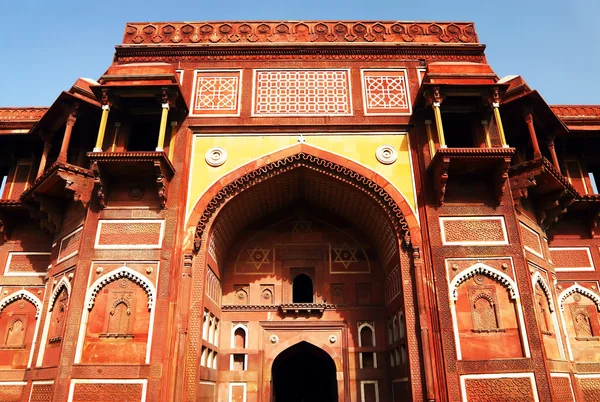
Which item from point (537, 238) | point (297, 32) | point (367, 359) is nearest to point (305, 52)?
point (297, 32)

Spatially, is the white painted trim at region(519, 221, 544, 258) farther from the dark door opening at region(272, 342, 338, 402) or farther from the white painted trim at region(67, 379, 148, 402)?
the white painted trim at region(67, 379, 148, 402)

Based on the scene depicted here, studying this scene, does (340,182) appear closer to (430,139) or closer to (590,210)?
(430,139)

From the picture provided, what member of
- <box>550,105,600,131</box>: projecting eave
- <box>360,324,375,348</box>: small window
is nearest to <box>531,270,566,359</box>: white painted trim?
<box>360,324,375,348</box>: small window

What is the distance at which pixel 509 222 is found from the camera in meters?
10.6

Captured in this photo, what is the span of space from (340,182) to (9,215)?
839cm

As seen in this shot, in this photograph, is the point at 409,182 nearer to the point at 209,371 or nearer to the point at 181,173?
the point at 181,173

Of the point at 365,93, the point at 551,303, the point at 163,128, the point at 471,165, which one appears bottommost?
the point at 551,303

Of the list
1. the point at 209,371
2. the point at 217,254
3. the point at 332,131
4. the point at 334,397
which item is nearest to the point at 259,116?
the point at 332,131

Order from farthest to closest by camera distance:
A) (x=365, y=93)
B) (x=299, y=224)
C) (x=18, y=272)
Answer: (x=299, y=224)
(x=365, y=93)
(x=18, y=272)

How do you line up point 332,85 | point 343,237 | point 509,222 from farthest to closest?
point 343,237 < point 332,85 < point 509,222

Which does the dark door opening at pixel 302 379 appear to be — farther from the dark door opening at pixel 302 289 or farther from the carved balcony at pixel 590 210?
the carved balcony at pixel 590 210

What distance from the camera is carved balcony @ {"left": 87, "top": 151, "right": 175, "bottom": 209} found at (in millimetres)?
10375

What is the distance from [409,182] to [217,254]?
16.5 feet

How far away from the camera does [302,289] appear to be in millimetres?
13602
